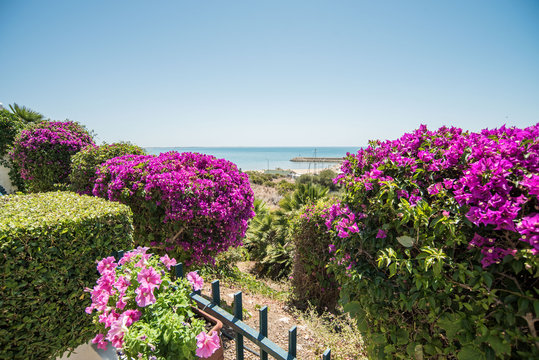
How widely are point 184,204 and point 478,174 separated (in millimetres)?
3075

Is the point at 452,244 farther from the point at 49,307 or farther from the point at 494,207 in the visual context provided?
the point at 49,307

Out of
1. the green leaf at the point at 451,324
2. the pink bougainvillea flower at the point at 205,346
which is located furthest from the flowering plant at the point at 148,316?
the green leaf at the point at 451,324

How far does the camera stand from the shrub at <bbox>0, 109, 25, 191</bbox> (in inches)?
342

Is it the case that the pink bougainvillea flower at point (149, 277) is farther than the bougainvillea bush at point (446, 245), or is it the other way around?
the pink bougainvillea flower at point (149, 277)

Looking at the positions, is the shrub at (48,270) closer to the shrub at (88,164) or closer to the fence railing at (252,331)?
the fence railing at (252,331)

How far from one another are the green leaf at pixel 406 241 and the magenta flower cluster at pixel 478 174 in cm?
15

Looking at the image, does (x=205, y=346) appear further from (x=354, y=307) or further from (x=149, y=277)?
(x=354, y=307)

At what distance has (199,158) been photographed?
427 centimetres

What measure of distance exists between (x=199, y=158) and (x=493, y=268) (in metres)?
3.79

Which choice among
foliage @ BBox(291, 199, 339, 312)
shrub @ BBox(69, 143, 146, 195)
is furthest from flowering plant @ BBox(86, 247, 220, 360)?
shrub @ BBox(69, 143, 146, 195)

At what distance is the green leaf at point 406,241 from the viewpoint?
156 cm

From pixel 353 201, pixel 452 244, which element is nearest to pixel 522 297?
pixel 452 244

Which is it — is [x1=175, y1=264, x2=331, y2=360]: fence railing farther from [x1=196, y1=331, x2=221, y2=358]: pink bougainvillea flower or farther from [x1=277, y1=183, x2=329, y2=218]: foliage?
[x1=277, y1=183, x2=329, y2=218]: foliage

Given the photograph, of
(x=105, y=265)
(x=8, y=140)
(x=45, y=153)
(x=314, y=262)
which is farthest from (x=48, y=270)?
(x=8, y=140)
